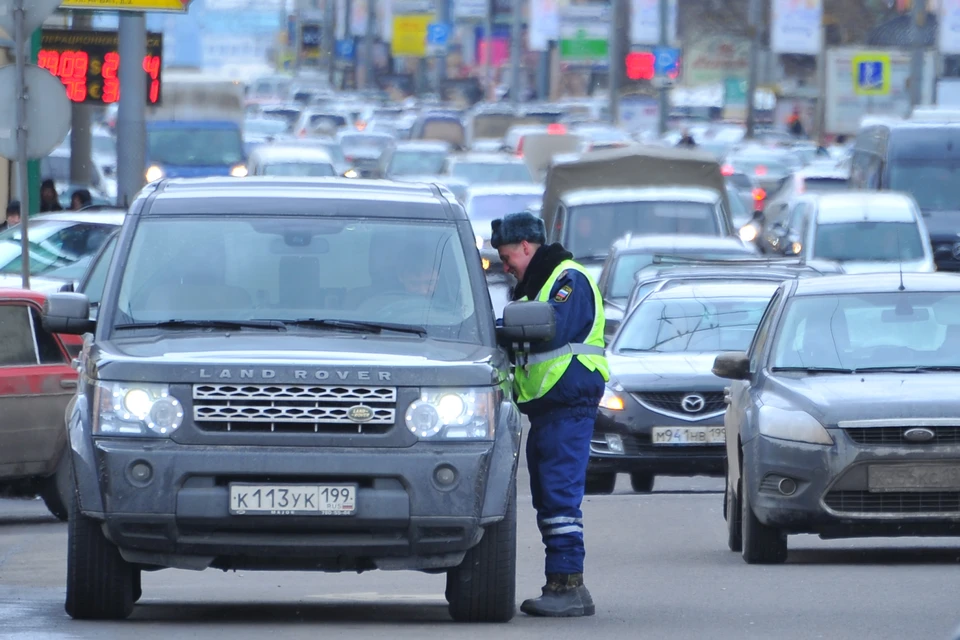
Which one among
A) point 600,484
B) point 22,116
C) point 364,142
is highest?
point 22,116

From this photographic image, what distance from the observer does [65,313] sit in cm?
855

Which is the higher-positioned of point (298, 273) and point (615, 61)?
point (298, 273)

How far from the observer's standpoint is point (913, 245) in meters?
24.8

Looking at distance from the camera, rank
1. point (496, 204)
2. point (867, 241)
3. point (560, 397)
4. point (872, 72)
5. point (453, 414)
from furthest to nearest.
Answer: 1. point (872, 72)
2. point (496, 204)
3. point (867, 241)
4. point (560, 397)
5. point (453, 414)

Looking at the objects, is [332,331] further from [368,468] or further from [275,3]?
[275,3]

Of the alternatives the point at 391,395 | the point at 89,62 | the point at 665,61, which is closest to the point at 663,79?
the point at 665,61

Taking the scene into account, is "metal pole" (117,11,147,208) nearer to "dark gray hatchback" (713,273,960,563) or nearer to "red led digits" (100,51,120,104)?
"red led digits" (100,51,120,104)

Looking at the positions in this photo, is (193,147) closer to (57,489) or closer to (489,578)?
(57,489)

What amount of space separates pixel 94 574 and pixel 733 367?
3994 mm

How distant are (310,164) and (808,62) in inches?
2937

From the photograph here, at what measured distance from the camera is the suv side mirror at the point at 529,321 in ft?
27.7

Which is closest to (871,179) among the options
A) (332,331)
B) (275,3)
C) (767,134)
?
(332,331)

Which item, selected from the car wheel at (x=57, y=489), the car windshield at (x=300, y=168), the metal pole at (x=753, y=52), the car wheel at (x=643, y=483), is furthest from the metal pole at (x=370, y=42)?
the car wheel at (x=57, y=489)

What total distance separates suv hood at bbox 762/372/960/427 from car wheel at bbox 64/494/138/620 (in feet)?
11.5
